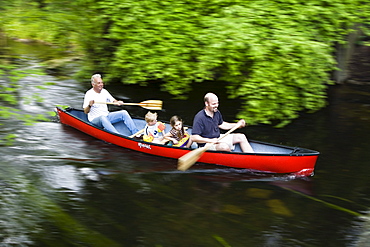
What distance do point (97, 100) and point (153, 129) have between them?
4.87ft

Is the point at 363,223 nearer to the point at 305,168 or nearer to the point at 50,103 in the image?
the point at 305,168

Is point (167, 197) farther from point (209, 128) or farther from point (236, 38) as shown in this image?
point (236, 38)

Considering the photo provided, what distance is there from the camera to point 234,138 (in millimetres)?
9016

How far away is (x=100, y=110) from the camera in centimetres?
1045

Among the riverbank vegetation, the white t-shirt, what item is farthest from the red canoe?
the riverbank vegetation

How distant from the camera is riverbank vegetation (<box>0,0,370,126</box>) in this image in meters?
10.8

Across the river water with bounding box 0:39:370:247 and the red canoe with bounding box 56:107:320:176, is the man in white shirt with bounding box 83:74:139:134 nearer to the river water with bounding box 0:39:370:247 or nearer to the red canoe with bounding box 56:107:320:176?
the red canoe with bounding box 56:107:320:176

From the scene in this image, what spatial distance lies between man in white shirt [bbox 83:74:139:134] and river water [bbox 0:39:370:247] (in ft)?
1.60

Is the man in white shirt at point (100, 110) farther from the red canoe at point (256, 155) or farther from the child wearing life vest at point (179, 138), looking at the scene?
the child wearing life vest at point (179, 138)

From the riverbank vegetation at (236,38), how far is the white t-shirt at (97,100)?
6.01 ft

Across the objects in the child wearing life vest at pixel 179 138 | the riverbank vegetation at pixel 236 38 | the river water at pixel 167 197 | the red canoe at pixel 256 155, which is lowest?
the river water at pixel 167 197

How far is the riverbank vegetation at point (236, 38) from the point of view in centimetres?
1079

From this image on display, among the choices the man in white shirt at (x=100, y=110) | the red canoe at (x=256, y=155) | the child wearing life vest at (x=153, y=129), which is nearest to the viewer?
the red canoe at (x=256, y=155)

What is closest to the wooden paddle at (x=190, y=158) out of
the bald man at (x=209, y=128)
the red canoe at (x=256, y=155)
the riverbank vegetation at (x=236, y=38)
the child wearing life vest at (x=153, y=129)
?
the bald man at (x=209, y=128)
